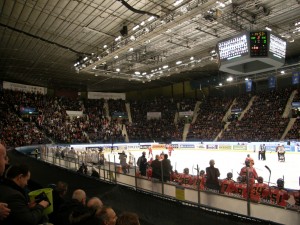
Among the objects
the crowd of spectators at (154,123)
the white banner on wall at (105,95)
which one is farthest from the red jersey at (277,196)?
the white banner on wall at (105,95)

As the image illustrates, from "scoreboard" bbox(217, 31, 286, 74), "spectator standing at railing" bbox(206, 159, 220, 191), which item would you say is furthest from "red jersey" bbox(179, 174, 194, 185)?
"scoreboard" bbox(217, 31, 286, 74)

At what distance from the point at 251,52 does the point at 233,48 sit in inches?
34.5

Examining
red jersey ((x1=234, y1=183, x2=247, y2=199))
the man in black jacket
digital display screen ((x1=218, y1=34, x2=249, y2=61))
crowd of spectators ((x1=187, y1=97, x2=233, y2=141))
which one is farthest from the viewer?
crowd of spectators ((x1=187, y1=97, x2=233, y2=141))

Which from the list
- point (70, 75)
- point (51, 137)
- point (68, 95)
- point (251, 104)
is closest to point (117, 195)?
point (51, 137)

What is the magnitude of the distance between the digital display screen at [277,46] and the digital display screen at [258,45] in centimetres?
29

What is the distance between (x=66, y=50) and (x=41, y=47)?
191 cm

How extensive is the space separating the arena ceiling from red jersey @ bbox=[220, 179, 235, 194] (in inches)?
309

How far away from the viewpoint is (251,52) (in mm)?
11102

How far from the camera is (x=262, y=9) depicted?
16344 millimetres

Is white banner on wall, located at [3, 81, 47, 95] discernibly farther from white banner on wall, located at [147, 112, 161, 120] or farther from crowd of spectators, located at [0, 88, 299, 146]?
white banner on wall, located at [147, 112, 161, 120]

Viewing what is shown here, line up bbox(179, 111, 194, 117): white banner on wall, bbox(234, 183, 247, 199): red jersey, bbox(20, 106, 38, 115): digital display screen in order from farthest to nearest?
bbox(179, 111, 194, 117): white banner on wall
bbox(20, 106, 38, 115): digital display screen
bbox(234, 183, 247, 199): red jersey

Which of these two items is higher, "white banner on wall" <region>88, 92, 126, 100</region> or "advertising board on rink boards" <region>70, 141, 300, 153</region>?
"white banner on wall" <region>88, 92, 126, 100</region>

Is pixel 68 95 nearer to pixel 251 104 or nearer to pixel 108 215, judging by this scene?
pixel 251 104

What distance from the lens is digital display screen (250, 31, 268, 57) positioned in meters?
11.1
